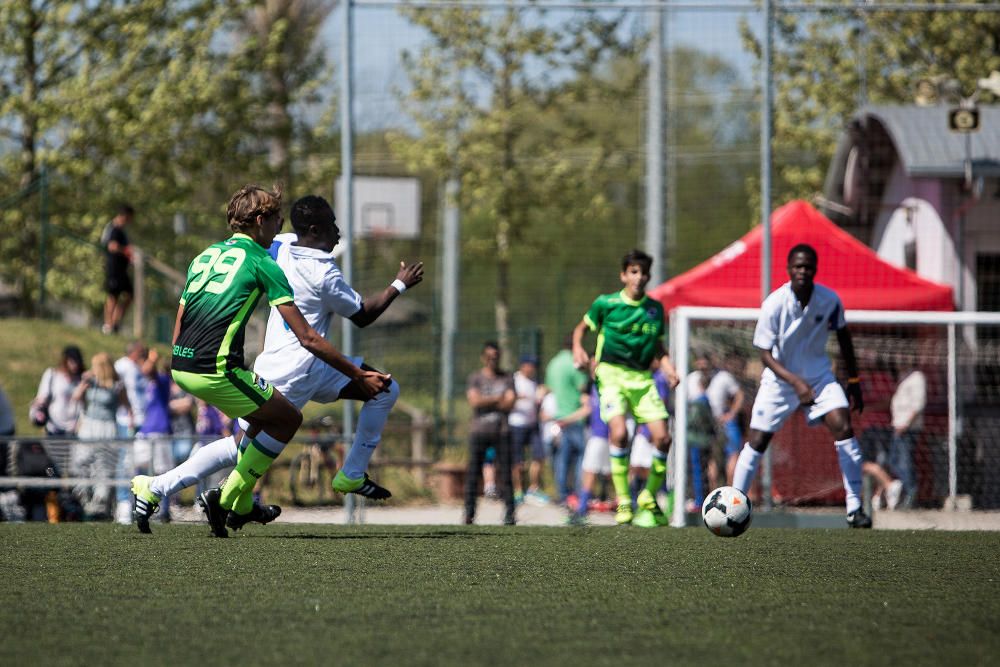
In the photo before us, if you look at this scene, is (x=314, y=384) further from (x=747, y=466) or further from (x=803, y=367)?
(x=803, y=367)

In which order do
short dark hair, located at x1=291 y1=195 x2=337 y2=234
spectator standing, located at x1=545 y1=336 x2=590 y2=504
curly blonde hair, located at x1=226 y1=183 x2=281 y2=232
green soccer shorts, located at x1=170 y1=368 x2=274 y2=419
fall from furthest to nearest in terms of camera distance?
1. spectator standing, located at x1=545 y1=336 x2=590 y2=504
2. short dark hair, located at x1=291 y1=195 x2=337 y2=234
3. curly blonde hair, located at x1=226 y1=183 x2=281 y2=232
4. green soccer shorts, located at x1=170 y1=368 x2=274 y2=419

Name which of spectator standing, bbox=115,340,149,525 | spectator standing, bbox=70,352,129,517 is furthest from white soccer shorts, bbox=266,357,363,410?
spectator standing, bbox=115,340,149,525

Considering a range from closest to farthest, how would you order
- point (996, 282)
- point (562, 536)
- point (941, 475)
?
1. point (562, 536)
2. point (941, 475)
3. point (996, 282)

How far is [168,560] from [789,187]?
22.9 metres

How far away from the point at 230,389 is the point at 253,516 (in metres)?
0.99

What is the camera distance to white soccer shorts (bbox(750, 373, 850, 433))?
1012 centimetres

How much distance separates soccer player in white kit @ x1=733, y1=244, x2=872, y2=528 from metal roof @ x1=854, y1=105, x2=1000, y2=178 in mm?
6088

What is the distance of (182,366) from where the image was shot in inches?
295

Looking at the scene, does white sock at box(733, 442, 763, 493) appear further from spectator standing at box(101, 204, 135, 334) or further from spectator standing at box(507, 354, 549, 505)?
spectator standing at box(101, 204, 135, 334)

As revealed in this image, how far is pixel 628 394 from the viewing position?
10.9 m

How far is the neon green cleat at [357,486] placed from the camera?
825 centimetres

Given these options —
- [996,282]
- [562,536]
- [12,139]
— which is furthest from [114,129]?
[562,536]

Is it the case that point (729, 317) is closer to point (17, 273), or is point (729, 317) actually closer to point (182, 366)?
point (182, 366)

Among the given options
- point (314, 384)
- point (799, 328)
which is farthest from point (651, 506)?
point (314, 384)
